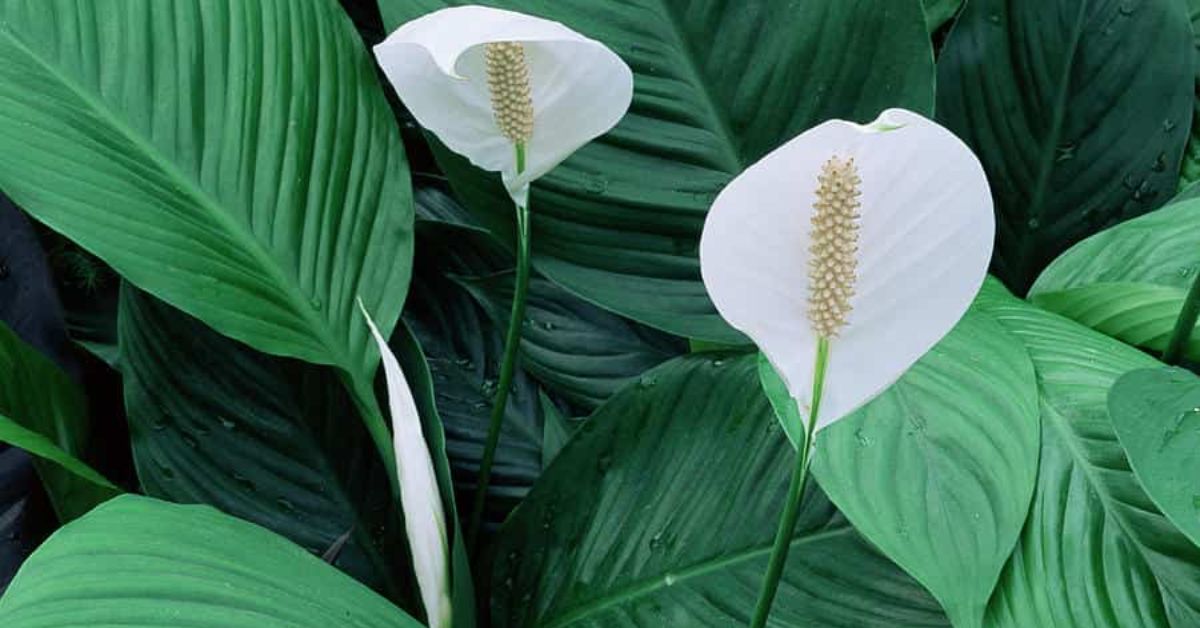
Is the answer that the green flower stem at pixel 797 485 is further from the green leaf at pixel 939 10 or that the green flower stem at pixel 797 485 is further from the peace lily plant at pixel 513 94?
the green leaf at pixel 939 10

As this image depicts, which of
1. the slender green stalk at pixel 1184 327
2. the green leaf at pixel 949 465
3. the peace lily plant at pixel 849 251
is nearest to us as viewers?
the peace lily plant at pixel 849 251

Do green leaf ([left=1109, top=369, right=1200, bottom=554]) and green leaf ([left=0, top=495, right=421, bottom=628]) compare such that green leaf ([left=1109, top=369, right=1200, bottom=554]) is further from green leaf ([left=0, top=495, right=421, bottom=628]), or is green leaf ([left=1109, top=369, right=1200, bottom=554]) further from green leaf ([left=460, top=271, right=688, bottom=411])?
green leaf ([left=460, top=271, right=688, bottom=411])

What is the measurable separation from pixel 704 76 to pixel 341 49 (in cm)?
22

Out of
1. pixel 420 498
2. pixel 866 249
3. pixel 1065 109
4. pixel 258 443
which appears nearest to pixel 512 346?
pixel 420 498

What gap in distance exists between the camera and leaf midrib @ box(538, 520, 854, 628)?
66 cm

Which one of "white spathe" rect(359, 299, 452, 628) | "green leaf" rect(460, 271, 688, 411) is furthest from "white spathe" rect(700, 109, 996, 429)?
"green leaf" rect(460, 271, 688, 411)

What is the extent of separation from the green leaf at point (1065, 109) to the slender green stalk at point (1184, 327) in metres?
0.24

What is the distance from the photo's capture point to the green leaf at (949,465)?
1.67ft

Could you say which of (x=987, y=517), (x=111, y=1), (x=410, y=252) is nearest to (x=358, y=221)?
(x=410, y=252)

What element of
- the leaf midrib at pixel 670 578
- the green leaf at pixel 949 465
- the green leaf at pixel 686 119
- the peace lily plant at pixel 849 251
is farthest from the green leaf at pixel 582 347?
the peace lily plant at pixel 849 251

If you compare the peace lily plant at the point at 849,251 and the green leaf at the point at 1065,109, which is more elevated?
the peace lily plant at the point at 849,251

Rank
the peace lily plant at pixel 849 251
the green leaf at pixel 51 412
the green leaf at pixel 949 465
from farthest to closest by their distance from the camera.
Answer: the green leaf at pixel 51 412 < the green leaf at pixel 949 465 < the peace lily plant at pixel 849 251

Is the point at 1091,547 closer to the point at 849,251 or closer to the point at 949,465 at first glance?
the point at 949,465

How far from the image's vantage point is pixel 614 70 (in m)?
0.53
